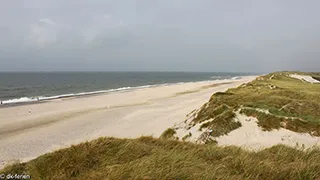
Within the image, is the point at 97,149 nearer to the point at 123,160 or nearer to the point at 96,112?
the point at 123,160

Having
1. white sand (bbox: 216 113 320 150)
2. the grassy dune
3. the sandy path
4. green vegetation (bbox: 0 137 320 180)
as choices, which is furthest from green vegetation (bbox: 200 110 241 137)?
green vegetation (bbox: 0 137 320 180)

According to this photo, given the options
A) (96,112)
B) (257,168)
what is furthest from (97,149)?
(96,112)

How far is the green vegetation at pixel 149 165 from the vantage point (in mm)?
4262

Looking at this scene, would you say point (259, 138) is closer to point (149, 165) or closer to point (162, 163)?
point (162, 163)

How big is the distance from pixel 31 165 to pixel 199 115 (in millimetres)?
12755

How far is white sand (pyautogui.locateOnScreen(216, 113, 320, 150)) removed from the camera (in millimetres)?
10695

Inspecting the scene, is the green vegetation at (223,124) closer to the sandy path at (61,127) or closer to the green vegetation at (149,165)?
the sandy path at (61,127)

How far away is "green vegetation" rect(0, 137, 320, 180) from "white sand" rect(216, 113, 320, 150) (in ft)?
17.3

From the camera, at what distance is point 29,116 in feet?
81.6

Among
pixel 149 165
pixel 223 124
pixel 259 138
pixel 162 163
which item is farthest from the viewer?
pixel 223 124

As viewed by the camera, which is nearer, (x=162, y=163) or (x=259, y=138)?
(x=162, y=163)

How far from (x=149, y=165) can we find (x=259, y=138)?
8.53 metres

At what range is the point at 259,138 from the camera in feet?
37.4

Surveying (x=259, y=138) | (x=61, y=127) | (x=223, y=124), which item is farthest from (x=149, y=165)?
(x=61, y=127)
